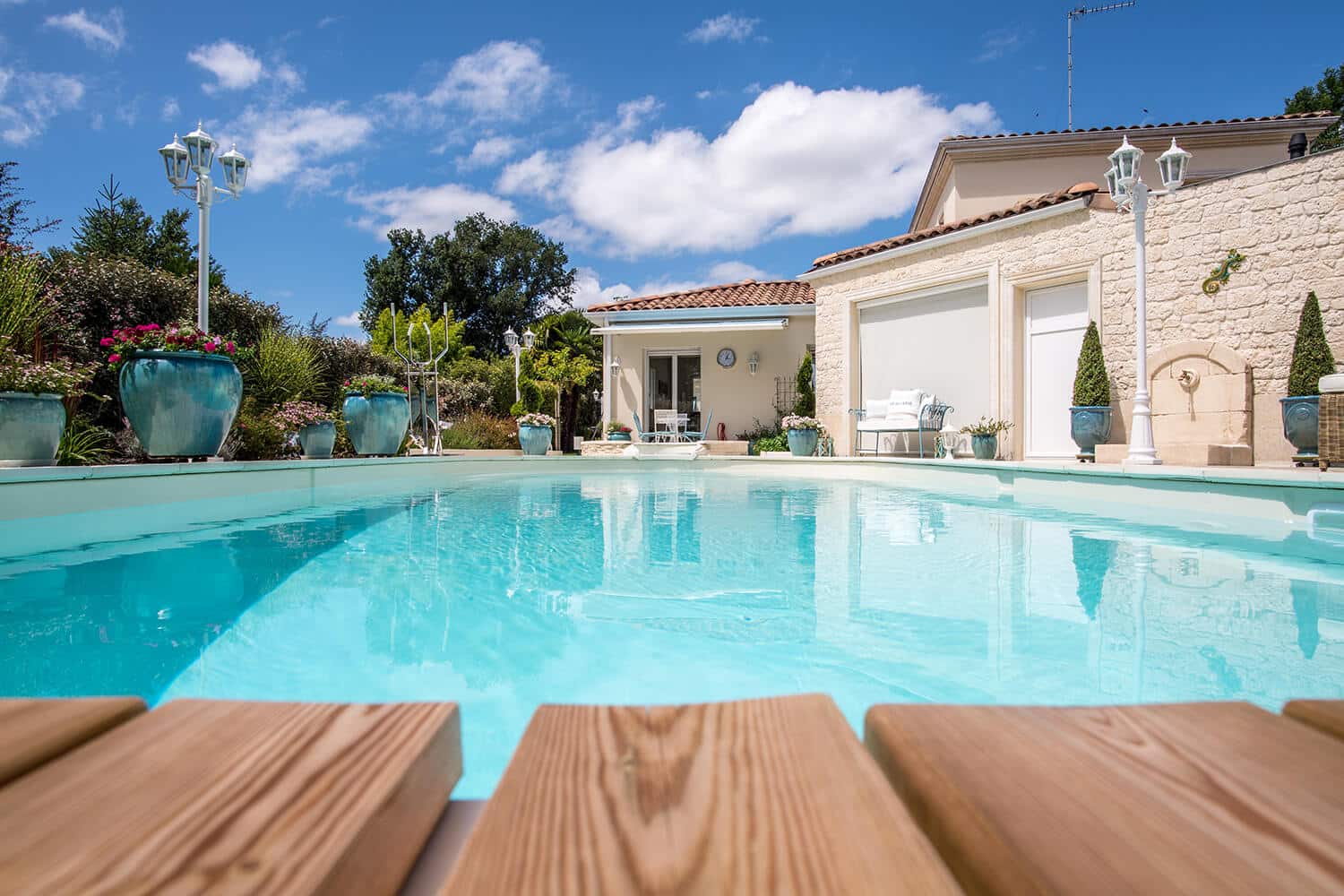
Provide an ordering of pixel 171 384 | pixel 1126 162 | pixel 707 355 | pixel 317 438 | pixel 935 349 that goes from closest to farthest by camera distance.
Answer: pixel 171 384 → pixel 1126 162 → pixel 317 438 → pixel 935 349 → pixel 707 355

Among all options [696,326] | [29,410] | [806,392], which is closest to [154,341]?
[29,410]

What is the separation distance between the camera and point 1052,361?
34.7 feet

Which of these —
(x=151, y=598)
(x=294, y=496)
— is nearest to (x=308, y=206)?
(x=294, y=496)

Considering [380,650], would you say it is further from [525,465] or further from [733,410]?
[733,410]

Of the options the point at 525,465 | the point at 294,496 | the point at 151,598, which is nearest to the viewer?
the point at 151,598

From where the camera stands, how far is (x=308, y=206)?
105 feet

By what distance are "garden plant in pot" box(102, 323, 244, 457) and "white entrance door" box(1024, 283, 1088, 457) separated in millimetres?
11329

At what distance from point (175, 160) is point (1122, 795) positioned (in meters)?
9.33

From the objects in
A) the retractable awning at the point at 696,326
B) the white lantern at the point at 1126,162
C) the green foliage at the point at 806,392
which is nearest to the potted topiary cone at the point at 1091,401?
the white lantern at the point at 1126,162

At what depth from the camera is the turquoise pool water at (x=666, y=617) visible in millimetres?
2072

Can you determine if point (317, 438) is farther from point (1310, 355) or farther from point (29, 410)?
point (1310, 355)

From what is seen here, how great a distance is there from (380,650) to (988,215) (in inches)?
462

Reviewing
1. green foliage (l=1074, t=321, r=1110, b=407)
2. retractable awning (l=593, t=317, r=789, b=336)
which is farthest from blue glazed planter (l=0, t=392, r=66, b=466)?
retractable awning (l=593, t=317, r=789, b=336)

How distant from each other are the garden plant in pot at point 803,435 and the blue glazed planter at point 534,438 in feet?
16.7
